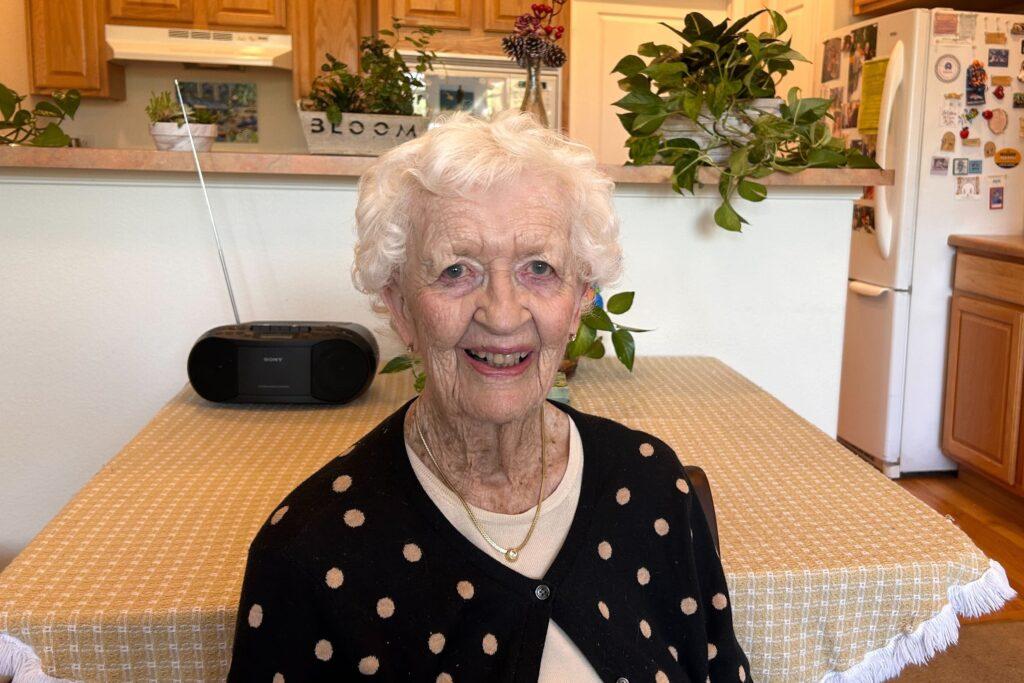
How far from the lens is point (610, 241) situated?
38.7 inches

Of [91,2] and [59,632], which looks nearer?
[59,632]

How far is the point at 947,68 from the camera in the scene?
3195mm

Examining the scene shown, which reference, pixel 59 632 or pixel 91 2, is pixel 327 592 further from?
pixel 91 2

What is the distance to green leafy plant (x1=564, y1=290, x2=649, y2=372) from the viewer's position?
66.7 inches

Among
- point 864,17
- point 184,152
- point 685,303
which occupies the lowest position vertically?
point 685,303

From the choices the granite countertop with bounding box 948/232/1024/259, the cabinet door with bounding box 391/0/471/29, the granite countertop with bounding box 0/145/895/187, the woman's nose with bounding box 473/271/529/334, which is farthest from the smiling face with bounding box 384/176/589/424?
the cabinet door with bounding box 391/0/471/29

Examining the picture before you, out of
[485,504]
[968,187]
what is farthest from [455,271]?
[968,187]

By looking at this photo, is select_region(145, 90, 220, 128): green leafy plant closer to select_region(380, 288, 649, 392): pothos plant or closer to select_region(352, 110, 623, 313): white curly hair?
select_region(380, 288, 649, 392): pothos plant

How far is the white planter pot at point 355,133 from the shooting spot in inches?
73.9

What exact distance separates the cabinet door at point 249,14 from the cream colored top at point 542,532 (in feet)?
10.5

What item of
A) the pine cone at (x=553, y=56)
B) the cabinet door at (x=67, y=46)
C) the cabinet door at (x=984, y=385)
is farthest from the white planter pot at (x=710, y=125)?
the cabinet door at (x=67, y=46)

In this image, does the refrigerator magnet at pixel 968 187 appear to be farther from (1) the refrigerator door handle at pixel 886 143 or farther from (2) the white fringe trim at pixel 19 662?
(2) the white fringe trim at pixel 19 662

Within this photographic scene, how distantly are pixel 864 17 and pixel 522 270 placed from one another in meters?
3.38

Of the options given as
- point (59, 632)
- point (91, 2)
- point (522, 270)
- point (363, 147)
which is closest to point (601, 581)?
point (522, 270)
